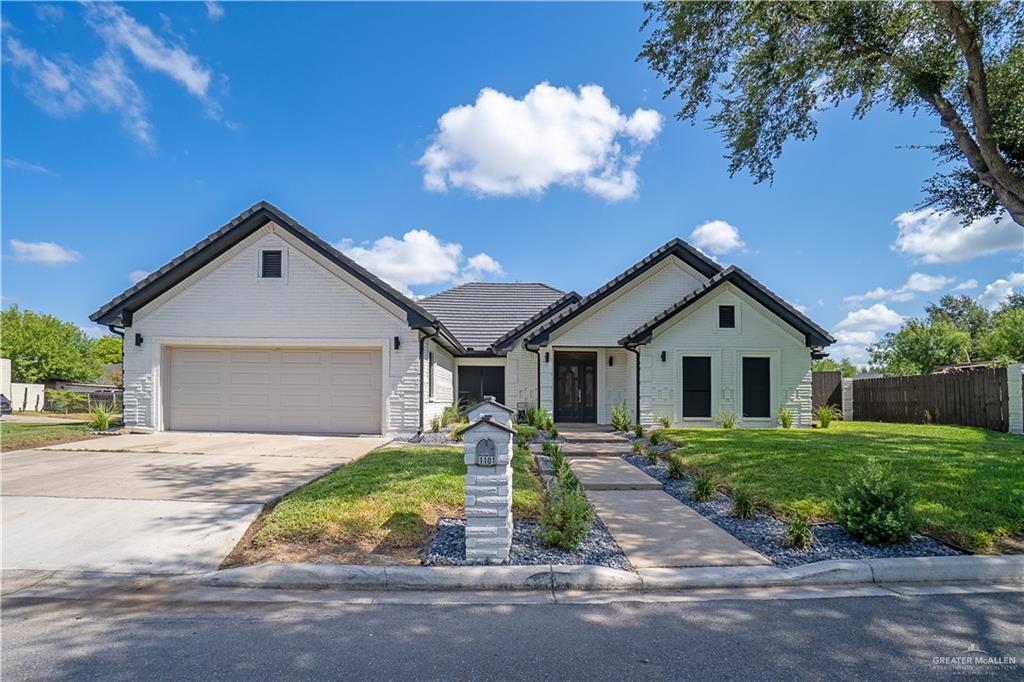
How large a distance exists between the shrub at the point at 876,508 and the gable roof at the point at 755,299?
925 centimetres

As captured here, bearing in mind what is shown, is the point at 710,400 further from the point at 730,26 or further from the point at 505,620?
the point at 505,620

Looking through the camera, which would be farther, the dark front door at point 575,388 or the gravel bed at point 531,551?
the dark front door at point 575,388

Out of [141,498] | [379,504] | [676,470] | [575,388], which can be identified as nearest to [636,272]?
[575,388]

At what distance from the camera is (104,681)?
302cm

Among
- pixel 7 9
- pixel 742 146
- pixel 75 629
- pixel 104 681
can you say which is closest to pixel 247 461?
pixel 75 629

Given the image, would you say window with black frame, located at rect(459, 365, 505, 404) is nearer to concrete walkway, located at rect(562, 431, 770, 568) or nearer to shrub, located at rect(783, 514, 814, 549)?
concrete walkway, located at rect(562, 431, 770, 568)

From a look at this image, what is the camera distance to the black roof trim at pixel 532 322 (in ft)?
51.3

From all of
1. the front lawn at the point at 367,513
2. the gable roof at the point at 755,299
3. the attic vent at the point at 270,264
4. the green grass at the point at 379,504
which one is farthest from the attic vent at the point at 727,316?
the attic vent at the point at 270,264

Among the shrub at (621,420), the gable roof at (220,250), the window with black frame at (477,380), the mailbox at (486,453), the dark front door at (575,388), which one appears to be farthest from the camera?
the window with black frame at (477,380)

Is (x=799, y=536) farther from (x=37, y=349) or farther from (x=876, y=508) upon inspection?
(x=37, y=349)

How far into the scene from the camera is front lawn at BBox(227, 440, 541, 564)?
4.96 meters

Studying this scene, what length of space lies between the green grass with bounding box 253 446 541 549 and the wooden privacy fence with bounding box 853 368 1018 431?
14097 mm

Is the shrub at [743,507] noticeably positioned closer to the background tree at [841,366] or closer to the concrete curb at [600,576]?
the concrete curb at [600,576]

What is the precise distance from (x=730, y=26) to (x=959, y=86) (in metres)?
4.62
